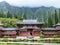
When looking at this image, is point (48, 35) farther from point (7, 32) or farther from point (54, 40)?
point (54, 40)

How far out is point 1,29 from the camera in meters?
43.3

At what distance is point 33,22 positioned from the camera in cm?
4394

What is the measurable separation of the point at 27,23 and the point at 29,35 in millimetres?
2464

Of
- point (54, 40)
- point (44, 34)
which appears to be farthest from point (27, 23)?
point (54, 40)

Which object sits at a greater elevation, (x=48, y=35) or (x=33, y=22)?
(x=33, y=22)

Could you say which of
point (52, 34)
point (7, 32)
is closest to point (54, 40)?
point (52, 34)

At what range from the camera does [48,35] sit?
4316 cm

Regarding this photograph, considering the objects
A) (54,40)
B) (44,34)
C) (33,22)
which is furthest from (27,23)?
(54,40)

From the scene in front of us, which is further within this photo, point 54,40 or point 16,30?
point 16,30

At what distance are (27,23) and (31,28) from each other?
51.7 inches

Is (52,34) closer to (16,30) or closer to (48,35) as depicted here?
(48,35)

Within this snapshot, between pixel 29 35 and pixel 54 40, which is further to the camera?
pixel 29 35

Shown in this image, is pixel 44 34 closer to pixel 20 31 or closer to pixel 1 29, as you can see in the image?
pixel 20 31

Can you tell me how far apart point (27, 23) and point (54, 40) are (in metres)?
12.4
